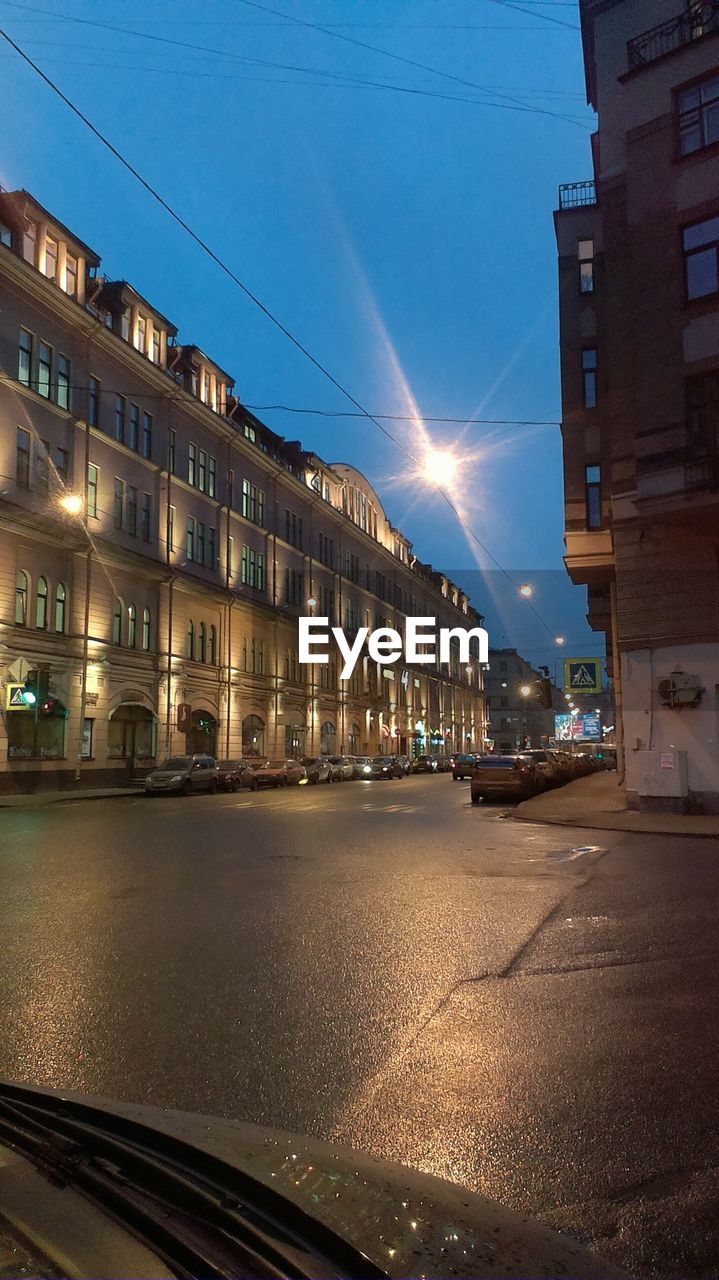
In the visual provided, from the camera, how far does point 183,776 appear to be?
34.5 metres

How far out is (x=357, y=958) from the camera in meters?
6.79

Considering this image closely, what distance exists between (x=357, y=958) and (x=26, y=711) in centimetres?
2757

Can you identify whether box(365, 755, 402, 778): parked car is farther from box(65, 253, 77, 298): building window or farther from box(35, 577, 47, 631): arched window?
box(65, 253, 77, 298): building window

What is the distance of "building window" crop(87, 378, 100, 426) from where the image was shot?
36719 mm

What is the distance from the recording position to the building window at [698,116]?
19.8 meters

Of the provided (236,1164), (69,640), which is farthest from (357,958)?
(69,640)

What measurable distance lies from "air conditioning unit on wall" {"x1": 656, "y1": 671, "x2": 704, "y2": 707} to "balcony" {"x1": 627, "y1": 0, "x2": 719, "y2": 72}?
47.1 ft

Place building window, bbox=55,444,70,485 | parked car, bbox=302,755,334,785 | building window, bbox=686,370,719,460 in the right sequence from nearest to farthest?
building window, bbox=686,370,719,460, building window, bbox=55,444,70,485, parked car, bbox=302,755,334,785

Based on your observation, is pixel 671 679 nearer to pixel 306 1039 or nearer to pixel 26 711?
pixel 306 1039

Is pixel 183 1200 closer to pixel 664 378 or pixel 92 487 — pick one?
pixel 664 378

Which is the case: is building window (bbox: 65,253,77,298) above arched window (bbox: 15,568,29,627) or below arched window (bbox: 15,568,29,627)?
above

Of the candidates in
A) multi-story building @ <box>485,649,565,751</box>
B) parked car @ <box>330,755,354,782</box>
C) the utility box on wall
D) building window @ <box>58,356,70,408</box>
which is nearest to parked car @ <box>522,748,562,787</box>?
the utility box on wall

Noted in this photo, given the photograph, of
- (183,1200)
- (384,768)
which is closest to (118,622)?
(384,768)

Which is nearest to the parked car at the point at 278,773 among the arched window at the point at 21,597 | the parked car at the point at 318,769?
the parked car at the point at 318,769
